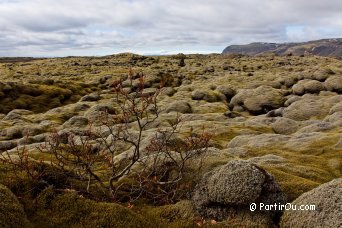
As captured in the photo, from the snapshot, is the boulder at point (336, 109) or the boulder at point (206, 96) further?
the boulder at point (206, 96)

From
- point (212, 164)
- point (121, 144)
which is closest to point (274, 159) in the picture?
point (212, 164)

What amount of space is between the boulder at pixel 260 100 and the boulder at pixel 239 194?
110719mm

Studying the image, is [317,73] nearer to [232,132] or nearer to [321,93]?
[321,93]

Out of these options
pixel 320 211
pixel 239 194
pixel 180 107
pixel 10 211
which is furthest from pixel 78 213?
pixel 180 107

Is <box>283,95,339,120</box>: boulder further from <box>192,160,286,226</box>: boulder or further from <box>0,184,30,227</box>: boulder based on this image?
<box>0,184,30,227</box>: boulder

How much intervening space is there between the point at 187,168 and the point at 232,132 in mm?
58635

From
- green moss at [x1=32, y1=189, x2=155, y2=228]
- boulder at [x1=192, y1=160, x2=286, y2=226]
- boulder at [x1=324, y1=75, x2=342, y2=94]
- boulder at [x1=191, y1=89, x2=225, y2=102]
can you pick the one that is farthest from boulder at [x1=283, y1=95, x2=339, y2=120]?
green moss at [x1=32, y1=189, x2=155, y2=228]

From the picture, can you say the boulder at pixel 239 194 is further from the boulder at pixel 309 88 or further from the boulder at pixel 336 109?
the boulder at pixel 309 88

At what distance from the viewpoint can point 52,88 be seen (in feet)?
536

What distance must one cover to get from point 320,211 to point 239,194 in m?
3.97

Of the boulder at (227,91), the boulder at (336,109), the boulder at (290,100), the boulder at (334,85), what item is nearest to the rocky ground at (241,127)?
the boulder at (334,85)

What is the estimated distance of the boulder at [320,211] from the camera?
16.6 meters

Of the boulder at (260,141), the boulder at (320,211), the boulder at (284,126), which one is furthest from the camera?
the boulder at (284,126)

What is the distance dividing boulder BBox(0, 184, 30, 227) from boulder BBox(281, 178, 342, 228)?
12508mm
